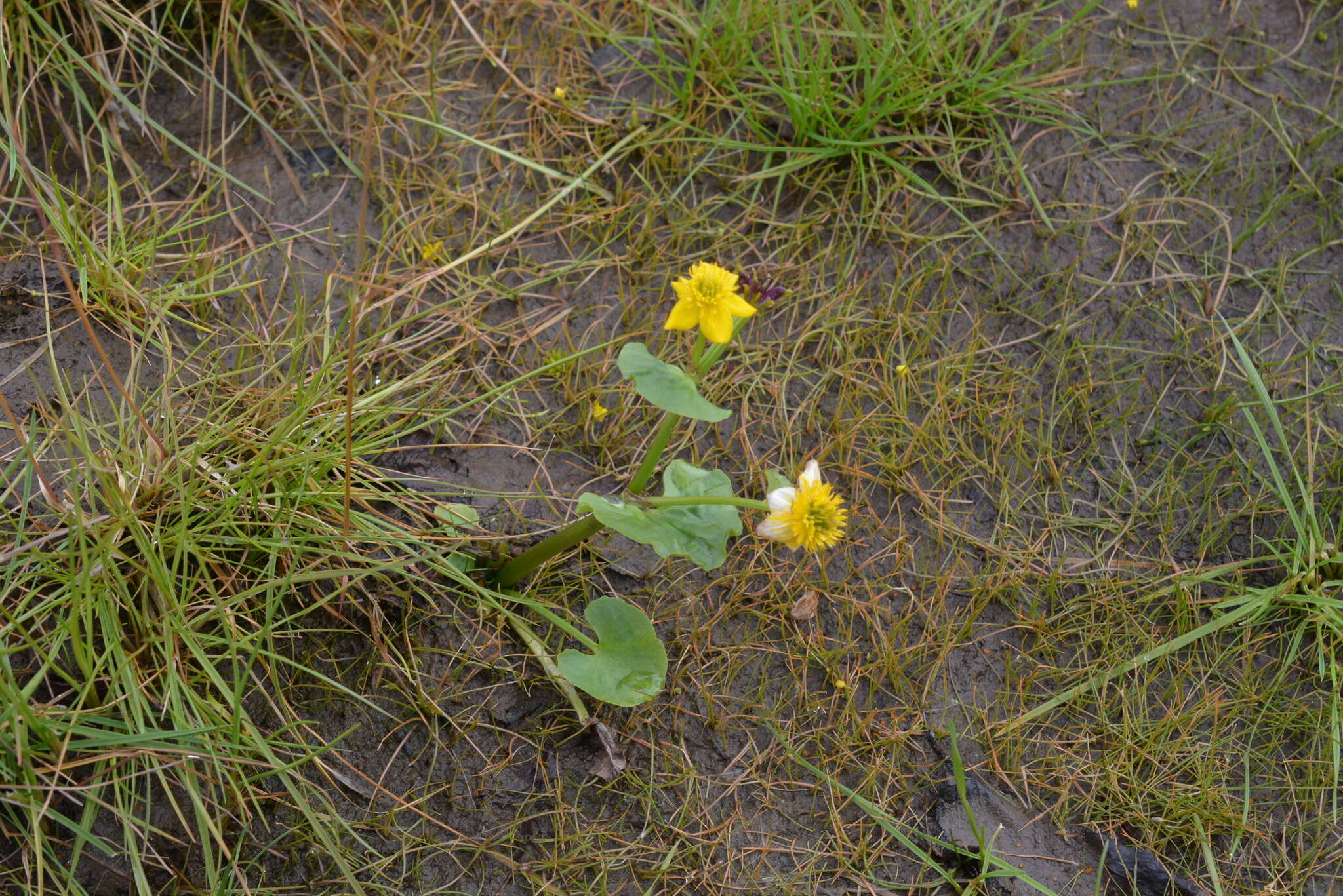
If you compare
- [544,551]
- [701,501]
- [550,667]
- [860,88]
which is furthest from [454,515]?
[860,88]

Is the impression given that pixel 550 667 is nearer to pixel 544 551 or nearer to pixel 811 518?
pixel 544 551

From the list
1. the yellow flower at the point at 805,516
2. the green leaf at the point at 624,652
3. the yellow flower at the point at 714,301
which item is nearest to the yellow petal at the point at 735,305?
the yellow flower at the point at 714,301

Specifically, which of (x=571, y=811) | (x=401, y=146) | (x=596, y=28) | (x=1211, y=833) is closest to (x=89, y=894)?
(x=571, y=811)

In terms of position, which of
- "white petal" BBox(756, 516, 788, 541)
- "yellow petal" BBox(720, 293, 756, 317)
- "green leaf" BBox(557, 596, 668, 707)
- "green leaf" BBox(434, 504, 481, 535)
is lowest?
"green leaf" BBox(557, 596, 668, 707)

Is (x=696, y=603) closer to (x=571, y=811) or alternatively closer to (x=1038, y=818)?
(x=571, y=811)

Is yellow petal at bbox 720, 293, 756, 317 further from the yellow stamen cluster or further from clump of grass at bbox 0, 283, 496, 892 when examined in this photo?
clump of grass at bbox 0, 283, 496, 892

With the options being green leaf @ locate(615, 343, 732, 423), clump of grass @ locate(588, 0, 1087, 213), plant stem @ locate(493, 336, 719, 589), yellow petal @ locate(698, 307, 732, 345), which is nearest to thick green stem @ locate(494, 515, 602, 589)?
plant stem @ locate(493, 336, 719, 589)
